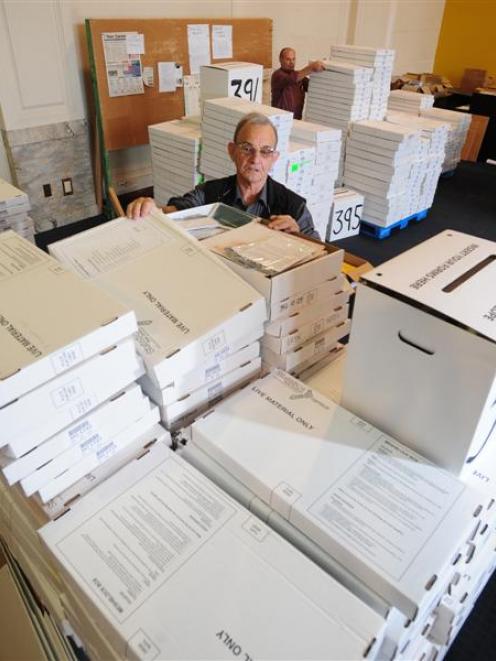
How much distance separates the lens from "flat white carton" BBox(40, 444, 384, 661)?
0.84 metres

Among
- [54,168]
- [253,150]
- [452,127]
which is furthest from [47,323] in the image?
[452,127]

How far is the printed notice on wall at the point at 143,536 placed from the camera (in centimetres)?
92

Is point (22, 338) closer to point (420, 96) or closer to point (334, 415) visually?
point (334, 415)

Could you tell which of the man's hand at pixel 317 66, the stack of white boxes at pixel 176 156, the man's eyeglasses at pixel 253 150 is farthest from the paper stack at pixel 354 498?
the man's hand at pixel 317 66

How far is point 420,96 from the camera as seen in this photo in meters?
5.62

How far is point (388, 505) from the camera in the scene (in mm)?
1020

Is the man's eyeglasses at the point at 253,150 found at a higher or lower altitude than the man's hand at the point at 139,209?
higher

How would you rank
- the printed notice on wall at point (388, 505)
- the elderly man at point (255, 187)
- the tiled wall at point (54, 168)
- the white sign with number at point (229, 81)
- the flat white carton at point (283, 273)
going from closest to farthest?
the printed notice on wall at point (388, 505)
the flat white carton at point (283, 273)
the elderly man at point (255, 187)
the white sign with number at point (229, 81)
the tiled wall at point (54, 168)

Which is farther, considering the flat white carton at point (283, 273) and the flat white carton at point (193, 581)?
the flat white carton at point (283, 273)

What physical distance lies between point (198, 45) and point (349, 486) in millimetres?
5041

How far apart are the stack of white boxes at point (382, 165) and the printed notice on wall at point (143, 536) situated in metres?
3.94

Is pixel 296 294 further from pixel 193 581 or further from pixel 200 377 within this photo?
pixel 193 581

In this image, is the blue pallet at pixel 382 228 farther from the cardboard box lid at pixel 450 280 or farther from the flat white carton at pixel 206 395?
the flat white carton at pixel 206 395

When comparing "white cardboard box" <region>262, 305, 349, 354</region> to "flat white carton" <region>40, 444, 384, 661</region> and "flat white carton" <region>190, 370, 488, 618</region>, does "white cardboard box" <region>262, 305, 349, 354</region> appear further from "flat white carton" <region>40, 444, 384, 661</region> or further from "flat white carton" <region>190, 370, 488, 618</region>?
"flat white carton" <region>40, 444, 384, 661</region>
